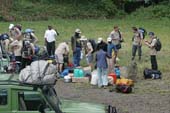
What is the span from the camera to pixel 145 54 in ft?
86.9

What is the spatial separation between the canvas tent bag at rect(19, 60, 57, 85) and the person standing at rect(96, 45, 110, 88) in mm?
8110

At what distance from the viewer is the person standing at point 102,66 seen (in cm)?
1825

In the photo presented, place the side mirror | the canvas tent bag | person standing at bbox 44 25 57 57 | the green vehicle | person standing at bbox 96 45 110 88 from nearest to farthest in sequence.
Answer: the side mirror, the green vehicle, the canvas tent bag, person standing at bbox 96 45 110 88, person standing at bbox 44 25 57 57

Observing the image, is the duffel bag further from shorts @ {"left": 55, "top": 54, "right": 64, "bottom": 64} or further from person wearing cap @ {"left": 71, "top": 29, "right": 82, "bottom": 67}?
person wearing cap @ {"left": 71, "top": 29, "right": 82, "bottom": 67}

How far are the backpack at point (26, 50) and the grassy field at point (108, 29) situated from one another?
17.9 feet

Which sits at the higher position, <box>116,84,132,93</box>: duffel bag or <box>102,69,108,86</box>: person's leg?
<box>102,69,108,86</box>: person's leg

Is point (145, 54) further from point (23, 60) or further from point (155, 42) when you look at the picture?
point (23, 60)

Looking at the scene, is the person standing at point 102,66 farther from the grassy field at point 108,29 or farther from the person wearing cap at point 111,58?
the grassy field at point 108,29

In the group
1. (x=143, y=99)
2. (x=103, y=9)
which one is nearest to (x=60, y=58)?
(x=143, y=99)

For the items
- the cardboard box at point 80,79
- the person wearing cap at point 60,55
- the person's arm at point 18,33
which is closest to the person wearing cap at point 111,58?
the cardboard box at point 80,79

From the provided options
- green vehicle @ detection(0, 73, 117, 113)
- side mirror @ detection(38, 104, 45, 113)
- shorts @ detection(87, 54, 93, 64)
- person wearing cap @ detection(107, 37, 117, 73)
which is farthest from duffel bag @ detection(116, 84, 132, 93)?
side mirror @ detection(38, 104, 45, 113)

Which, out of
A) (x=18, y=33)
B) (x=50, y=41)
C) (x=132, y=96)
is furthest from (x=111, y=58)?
(x=50, y=41)

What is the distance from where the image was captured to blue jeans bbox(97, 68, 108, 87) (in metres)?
18.5

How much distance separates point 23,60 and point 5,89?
1009cm
